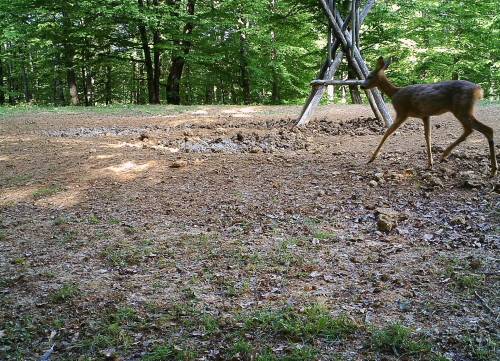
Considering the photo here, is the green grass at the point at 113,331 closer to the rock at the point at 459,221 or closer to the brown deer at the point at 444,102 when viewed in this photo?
the rock at the point at 459,221

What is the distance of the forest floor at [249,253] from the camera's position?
2.95 meters

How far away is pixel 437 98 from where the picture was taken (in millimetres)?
5781

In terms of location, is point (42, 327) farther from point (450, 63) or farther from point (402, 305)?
point (450, 63)

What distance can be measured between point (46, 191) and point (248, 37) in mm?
17539

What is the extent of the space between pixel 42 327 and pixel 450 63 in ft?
68.1

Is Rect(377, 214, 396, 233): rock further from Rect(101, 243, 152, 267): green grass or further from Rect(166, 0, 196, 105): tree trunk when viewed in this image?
Rect(166, 0, 196, 105): tree trunk

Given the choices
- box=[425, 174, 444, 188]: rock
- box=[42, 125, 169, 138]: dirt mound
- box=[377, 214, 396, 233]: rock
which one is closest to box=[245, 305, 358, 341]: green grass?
box=[377, 214, 396, 233]: rock

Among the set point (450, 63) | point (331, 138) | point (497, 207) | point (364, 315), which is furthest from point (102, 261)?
point (450, 63)

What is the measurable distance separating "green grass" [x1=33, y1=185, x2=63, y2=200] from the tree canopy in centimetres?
1254

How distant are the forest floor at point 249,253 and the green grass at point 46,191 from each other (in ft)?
0.09

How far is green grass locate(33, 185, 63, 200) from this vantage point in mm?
5832

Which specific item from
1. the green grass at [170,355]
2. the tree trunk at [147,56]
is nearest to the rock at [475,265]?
the green grass at [170,355]

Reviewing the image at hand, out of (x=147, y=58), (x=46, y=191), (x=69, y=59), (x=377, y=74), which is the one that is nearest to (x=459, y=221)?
(x=377, y=74)

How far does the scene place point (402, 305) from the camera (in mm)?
3256
